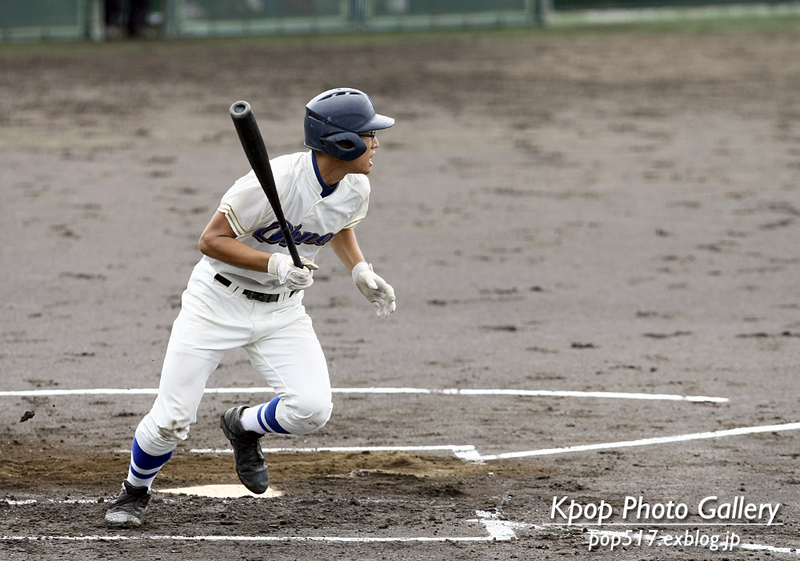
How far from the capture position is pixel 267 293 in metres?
4.72

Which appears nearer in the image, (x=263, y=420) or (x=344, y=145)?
(x=344, y=145)

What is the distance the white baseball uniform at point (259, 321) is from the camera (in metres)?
4.57

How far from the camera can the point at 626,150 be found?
50.0 feet

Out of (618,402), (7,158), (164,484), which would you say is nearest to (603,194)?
(618,402)

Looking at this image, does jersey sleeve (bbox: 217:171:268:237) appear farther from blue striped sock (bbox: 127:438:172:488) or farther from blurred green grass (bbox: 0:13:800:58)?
blurred green grass (bbox: 0:13:800:58)

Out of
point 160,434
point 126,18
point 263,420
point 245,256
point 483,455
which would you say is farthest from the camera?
point 126,18

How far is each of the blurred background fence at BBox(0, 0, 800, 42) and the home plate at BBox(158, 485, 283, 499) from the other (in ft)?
69.9

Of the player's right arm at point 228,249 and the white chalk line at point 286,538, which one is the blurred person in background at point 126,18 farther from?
the white chalk line at point 286,538

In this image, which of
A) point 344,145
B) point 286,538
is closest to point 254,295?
point 344,145

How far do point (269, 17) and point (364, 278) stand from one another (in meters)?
22.2

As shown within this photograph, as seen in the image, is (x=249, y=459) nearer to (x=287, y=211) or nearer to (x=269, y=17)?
(x=287, y=211)

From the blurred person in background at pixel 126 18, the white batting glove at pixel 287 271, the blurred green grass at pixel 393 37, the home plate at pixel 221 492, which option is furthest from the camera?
the blurred person in background at pixel 126 18

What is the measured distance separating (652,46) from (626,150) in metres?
9.43

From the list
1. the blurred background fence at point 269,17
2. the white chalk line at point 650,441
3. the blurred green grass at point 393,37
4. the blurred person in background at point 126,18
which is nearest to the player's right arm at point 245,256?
the white chalk line at point 650,441
